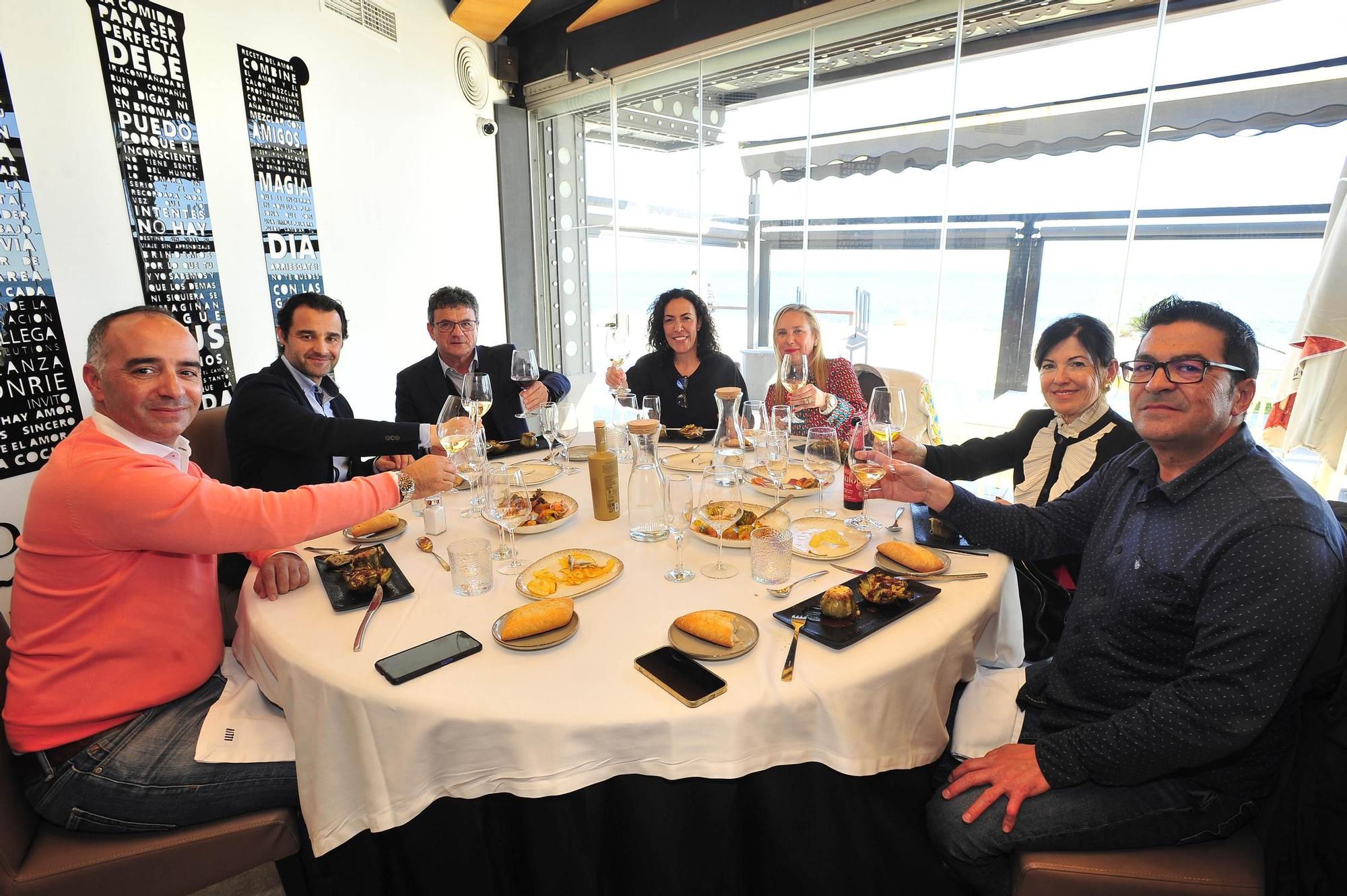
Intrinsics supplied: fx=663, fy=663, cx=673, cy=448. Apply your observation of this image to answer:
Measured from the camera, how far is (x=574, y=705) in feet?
3.57

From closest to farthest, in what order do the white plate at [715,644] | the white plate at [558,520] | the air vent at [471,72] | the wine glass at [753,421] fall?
the white plate at [715,644] < the white plate at [558,520] < the wine glass at [753,421] < the air vent at [471,72]

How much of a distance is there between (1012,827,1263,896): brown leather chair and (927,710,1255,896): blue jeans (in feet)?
0.05

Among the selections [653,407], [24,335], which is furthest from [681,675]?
[24,335]

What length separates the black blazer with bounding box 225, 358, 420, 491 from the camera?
7.79 feet

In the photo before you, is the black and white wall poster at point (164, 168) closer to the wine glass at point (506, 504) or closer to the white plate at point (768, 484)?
the wine glass at point (506, 504)

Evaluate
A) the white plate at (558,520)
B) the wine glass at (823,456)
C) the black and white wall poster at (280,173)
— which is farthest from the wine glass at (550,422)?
the black and white wall poster at (280,173)

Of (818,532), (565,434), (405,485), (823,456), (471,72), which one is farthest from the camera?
(471,72)

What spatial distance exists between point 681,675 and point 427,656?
47cm

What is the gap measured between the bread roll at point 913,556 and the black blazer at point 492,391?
200 cm

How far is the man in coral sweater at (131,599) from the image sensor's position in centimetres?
132

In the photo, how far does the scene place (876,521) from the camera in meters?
1.83

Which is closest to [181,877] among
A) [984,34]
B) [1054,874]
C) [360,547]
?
[360,547]

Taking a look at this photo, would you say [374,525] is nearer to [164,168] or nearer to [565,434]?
[565,434]

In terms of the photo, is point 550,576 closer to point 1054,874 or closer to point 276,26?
point 1054,874
